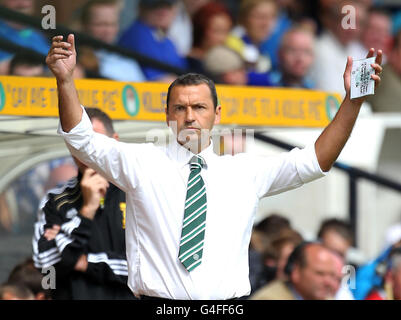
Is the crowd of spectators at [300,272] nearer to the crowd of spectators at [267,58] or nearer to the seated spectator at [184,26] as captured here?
the crowd of spectators at [267,58]

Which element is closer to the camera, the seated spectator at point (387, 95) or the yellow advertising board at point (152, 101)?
the yellow advertising board at point (152, 101)

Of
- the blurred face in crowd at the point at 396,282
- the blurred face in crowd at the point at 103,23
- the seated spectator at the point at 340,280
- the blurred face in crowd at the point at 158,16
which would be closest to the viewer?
the seated spectator at the point at 340,280

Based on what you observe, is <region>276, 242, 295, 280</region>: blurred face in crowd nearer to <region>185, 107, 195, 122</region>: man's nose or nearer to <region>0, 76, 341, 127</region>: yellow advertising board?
<region>0, 76, 341, 127</region>: yellow advertising board

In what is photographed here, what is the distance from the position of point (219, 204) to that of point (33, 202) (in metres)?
3.81

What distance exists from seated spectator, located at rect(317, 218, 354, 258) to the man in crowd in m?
2.88

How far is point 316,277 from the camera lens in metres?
6.32

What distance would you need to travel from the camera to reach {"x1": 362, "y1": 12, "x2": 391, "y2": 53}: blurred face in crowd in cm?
1051

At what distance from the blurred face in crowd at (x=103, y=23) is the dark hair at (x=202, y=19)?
1.01 m

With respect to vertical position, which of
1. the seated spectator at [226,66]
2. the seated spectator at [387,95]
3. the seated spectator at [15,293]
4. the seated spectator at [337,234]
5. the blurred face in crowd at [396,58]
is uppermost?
the blurred face in crowd at [396,58]

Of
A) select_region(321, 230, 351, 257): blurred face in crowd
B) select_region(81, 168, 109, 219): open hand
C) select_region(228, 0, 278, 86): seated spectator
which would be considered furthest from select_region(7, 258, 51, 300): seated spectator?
select_region(228, 0, 278, 86): seated spectator

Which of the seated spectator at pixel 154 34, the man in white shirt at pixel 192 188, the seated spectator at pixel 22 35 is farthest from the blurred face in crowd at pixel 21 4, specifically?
Answer: the man in white shirt at pixel 192 188

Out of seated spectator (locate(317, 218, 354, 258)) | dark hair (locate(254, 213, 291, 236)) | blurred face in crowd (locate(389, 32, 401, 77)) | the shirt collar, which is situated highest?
blurred face in crowd (locate(389, 32, 401, 77))

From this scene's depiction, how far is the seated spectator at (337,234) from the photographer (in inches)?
304
